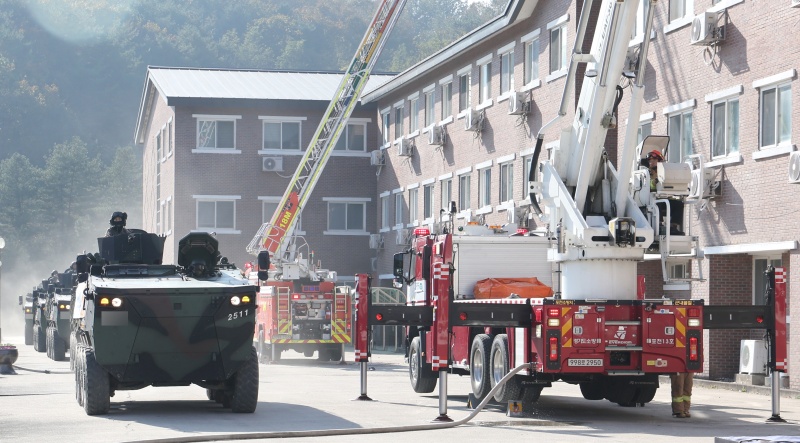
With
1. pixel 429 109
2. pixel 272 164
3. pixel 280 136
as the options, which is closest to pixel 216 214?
pixel 272 164

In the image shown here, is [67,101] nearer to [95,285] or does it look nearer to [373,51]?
[373,51]

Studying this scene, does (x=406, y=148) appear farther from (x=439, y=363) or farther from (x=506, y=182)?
(x=439, y=363)

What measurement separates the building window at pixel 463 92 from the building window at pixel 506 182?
4.08 meters

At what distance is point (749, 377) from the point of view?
2567cm

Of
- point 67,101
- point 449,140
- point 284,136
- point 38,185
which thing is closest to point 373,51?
point 449,140

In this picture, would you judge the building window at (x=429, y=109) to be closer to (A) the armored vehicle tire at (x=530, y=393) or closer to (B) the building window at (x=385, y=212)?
(B) the building window at (x=385, y=212)

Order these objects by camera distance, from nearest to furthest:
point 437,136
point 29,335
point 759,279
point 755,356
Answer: point 755,356 < point 759,279 < point 437,136 < point 29,335

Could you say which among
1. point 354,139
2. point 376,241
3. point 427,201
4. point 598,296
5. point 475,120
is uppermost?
point 354,139

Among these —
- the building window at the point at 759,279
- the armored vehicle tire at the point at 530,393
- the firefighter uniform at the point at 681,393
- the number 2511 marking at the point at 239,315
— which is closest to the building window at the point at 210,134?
the building window at the point at 759,279

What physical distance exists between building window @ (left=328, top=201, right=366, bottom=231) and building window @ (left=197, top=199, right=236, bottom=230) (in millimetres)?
3983

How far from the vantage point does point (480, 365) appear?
1942 cm

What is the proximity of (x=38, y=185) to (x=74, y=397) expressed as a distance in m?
86.8

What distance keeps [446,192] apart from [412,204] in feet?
14.4

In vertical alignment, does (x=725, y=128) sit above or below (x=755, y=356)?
above
